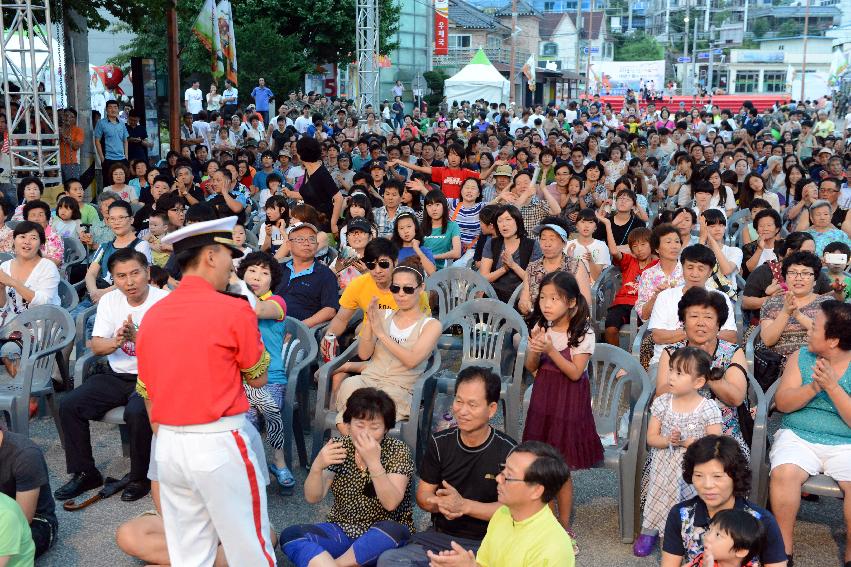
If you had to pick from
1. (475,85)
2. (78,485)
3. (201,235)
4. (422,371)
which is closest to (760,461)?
(422,371)

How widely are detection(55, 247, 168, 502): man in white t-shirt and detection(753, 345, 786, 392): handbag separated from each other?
3.63 metres

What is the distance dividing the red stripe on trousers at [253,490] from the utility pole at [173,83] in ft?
41.8

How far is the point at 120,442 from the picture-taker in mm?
5902

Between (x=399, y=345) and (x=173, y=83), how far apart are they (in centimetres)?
1212

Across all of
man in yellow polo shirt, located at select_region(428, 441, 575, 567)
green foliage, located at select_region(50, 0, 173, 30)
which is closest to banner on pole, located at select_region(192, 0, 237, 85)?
green foliage, located at select_region(50, 0, 173, 30)

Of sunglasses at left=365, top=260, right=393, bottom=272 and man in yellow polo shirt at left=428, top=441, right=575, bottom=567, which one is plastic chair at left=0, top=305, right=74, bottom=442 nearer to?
sunglasses at left=365, top=260, right=393, bottom=272

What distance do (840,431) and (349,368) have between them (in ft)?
8.84

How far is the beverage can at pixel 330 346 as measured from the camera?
607cm

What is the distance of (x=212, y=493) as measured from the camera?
3.30 metres

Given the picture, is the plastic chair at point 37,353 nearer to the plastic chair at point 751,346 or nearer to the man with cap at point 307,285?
the man with cap at point 307,285

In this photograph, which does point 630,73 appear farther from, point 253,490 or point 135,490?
point 253,490

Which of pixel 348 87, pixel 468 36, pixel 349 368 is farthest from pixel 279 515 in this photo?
pixel 468 36

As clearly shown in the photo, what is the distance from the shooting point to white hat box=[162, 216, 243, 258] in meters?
3.27

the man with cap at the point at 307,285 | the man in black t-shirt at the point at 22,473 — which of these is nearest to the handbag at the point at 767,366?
the man with cap at the point at 307,285
